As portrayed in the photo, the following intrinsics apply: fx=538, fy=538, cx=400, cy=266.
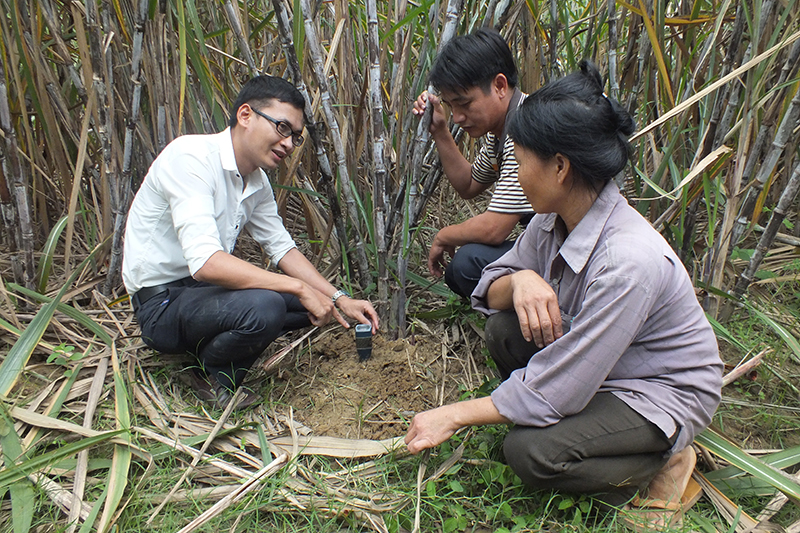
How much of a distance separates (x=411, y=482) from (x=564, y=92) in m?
1.15

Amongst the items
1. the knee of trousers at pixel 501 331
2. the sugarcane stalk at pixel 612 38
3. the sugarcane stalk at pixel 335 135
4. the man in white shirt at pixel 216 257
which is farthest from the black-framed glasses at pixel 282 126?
the sugarcane stalk at pixel 612 38

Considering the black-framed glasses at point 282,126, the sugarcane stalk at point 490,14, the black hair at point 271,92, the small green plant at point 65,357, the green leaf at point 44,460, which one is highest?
the sugarcane stalk at point 490,14

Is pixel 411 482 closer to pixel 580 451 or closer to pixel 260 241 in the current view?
pixel 580 451

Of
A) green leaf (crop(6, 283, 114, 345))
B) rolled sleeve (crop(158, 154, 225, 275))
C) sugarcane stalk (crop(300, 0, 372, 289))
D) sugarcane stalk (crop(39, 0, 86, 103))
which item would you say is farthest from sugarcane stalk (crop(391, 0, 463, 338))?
sugarcane stalk (crop(39, 0, 86, 103))

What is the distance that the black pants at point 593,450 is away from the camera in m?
1.34

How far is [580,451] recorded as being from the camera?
1339mm

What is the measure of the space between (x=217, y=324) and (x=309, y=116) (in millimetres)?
795

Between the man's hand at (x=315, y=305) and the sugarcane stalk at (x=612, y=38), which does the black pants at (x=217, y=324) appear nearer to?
the man's hand at (x=315, y=305)

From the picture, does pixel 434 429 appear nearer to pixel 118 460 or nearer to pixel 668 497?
pixel 668 497

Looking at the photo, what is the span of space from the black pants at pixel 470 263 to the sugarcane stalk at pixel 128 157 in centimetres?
133

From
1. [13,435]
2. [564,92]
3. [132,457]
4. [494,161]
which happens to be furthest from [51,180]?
Answer: [564,92]

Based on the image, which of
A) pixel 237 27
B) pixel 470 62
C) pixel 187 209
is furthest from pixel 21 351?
pixel 470 62

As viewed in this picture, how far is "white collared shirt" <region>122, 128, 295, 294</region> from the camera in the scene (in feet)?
5.66

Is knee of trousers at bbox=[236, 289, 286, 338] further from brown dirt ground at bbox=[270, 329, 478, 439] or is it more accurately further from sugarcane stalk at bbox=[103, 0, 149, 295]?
sugarcane stalk at bbox=[103, 0, 149, 295]
